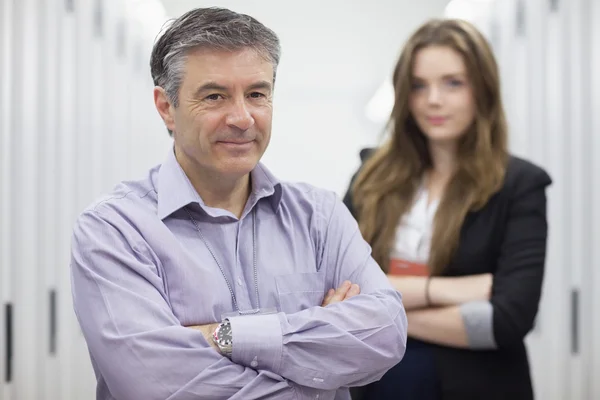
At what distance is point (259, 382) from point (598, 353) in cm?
224

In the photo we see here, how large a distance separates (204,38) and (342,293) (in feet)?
2.01

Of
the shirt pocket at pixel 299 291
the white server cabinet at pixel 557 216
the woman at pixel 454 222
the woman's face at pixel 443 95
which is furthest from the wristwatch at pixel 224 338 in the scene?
the white server cabinet at pixel 557 216

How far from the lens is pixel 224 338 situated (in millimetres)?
1422

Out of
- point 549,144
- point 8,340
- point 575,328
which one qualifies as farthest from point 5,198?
point 575,328

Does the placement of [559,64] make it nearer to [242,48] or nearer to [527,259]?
[527,259]

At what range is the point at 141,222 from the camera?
1.51 metres

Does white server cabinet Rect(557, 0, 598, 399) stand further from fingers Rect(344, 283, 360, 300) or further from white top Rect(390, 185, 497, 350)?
fingers Rect(344, 283, 360, 300)

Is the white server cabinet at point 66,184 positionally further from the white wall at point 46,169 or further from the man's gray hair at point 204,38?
the man's gray hair at point 204,38

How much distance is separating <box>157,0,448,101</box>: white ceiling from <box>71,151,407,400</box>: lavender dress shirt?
2.27 metres

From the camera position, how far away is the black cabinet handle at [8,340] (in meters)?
3.01

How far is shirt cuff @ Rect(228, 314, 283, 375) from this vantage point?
1406mm

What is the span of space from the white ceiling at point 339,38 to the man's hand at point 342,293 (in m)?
2.37

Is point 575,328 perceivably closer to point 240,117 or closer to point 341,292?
point 341,292

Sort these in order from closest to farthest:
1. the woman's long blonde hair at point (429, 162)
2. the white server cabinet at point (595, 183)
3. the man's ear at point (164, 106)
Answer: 1. the man's ear at point (164, 106)
2. the woman's long blonde hair at point (429, 162)
3. the white server cabinet at point (595, 183)
